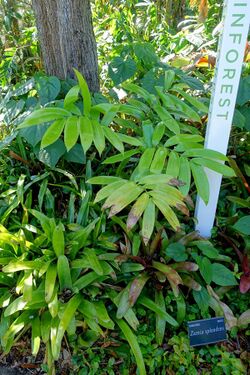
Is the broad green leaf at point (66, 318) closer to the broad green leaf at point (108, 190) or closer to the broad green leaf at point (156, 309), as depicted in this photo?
the broad green leaf at point (156, 309)

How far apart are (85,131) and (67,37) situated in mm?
1009

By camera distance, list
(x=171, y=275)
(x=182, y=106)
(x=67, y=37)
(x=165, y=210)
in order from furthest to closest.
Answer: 1. (x=67, y=37)
2. (x=182, y=106)
3. (x=171, y=275)
4. (x=165, y=210)

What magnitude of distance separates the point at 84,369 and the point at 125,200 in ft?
2.85

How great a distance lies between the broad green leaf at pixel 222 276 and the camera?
166 cm

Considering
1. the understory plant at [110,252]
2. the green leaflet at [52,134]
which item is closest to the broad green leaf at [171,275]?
the understory plant at [110,252]

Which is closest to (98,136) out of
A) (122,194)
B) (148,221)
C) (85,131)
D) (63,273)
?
(85,131)

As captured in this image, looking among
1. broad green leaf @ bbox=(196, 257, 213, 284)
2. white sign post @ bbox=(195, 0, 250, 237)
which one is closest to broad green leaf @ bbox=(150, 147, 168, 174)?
white sign post @ bbox=(195, 0, 250, 237)

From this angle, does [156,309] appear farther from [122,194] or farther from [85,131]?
[85,131]

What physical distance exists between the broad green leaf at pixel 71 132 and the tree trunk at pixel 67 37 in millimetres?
916

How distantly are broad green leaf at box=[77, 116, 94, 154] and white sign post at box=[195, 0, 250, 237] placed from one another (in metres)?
0.54

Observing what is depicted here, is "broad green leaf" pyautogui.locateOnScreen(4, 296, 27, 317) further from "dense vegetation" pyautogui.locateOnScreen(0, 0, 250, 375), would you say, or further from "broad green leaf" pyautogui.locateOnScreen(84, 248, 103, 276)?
"broad green leaf" pyautogui.locateOnScreen(84, 248, 103, 276)

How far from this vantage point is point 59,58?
2.40 meters

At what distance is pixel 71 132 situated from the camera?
1471 millimetres

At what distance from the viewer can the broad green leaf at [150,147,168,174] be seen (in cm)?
149
